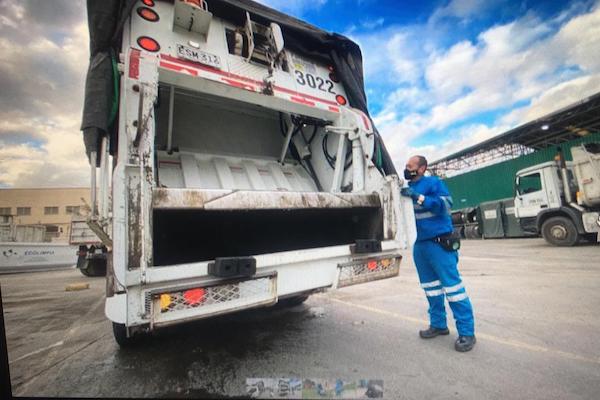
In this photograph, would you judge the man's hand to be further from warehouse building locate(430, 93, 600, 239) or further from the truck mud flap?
warehouse building locate(430, 93, 600, 239)

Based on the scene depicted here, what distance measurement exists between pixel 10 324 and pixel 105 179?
2.97 meters

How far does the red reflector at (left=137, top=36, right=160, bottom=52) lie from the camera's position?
1916 mm

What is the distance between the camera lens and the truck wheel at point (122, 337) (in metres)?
2.22

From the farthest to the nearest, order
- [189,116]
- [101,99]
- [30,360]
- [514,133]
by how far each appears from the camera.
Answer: [514,133]
[189,116]
[30,360]
[101,99]

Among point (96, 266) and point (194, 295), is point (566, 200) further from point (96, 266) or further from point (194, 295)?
point (96, 266)

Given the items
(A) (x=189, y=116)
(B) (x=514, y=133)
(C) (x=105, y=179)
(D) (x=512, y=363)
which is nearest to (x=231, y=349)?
(C) (x=105, y=179)

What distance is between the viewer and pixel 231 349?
7.66ft

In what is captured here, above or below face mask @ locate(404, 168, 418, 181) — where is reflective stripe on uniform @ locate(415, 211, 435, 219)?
below

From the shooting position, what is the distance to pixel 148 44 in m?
1.93

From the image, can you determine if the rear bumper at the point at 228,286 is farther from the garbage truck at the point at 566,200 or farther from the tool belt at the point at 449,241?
the garbage truck at the point at 566,200

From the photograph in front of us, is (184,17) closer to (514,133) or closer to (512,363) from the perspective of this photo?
(512,363)

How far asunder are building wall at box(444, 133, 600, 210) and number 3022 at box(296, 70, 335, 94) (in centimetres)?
1551

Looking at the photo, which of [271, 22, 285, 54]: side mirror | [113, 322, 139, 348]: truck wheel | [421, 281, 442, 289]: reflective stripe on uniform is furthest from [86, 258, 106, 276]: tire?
[421, 281, 442, 289]: reflective stripe on uniform

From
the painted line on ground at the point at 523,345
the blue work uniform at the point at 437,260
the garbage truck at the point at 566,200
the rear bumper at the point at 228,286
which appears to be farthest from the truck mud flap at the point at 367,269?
the garbage truck at the point at 566,200
